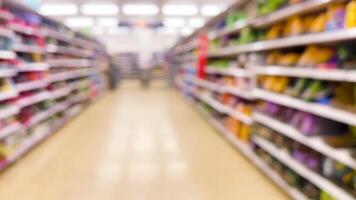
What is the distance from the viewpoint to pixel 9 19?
11.5 feet

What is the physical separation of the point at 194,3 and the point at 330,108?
1695 cm

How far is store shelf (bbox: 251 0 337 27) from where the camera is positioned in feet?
7.53

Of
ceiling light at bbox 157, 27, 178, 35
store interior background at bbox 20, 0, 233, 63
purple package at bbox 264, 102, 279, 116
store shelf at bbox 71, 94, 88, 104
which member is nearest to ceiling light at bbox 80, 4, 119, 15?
store interior background at bbox 20, 0, 233, 63

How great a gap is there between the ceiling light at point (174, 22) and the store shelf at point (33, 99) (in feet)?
47.1

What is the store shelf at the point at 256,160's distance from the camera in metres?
2.62

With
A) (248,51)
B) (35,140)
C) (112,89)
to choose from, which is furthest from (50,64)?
(112,89)

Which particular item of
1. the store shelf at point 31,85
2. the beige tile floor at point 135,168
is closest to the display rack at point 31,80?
the store shelf at point 31,85

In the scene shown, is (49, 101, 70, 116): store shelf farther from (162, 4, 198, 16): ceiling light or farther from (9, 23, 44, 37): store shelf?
(162, 4, 198, 16): ceiling light

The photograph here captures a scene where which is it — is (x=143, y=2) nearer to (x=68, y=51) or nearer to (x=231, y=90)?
(x=68, y=51)

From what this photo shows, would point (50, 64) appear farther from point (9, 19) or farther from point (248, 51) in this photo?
point (248, 51)

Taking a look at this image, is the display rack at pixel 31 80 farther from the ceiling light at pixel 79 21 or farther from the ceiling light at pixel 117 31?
the ceiling light at pixel 117 31

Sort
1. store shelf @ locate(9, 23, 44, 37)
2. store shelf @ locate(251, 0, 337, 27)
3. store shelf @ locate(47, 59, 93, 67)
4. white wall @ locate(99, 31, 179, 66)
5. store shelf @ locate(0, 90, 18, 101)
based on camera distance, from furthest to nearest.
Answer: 1. white wall @ locate(99, 31, 179, 66)
2. store shelf @ locate(47, 59, 93, 67)
3. store shelf @ locate(9, 23, 44, 37)
4. store shelf @ locate(0, 90, 18, 101)
5. store shelf @ locate(251, 0, 337, 27)

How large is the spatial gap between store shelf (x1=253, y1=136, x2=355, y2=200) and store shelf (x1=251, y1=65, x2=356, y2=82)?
70 cm

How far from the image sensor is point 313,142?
7.64 ft
